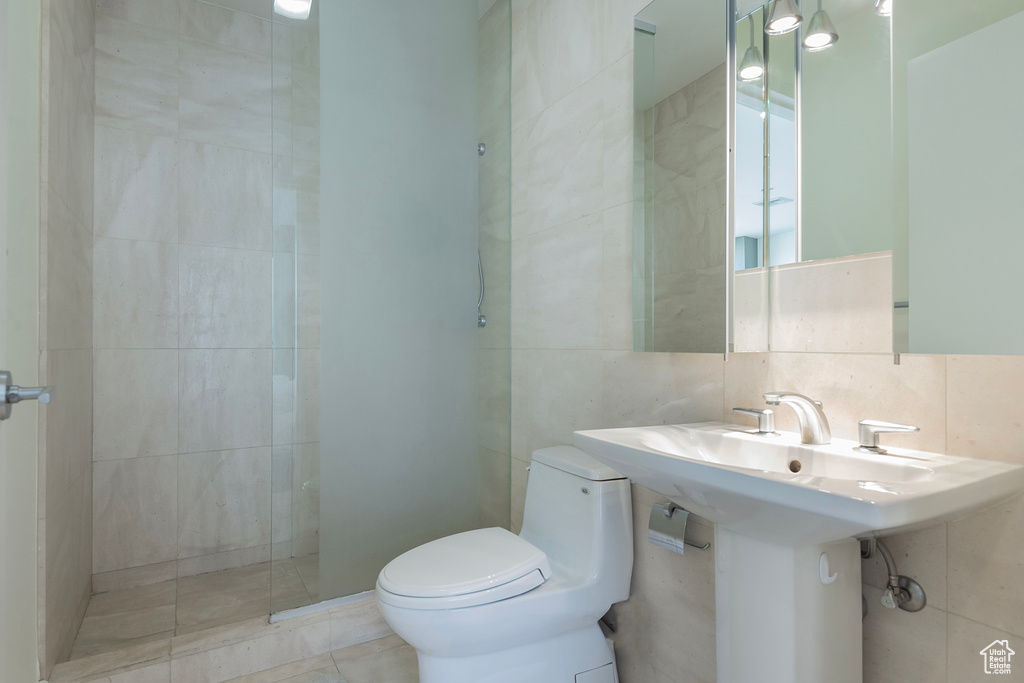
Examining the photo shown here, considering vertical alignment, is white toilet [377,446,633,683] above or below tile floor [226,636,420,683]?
above

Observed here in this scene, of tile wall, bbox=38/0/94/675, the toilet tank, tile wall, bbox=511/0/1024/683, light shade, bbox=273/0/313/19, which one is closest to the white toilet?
the toilet tank

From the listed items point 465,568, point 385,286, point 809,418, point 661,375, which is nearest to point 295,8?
point 385,286

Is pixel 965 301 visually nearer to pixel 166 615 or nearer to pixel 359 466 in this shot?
pixel 359 466

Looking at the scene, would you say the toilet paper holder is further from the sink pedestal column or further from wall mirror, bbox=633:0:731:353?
wall mirror, bbox=633:0:731:353

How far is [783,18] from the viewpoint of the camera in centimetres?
124

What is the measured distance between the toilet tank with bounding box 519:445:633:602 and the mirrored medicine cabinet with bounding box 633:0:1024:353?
407 mm

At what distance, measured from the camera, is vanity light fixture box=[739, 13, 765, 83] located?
1308 mm

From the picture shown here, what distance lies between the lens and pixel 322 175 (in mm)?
1790

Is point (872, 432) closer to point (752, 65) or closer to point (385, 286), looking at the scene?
point (752, 65)

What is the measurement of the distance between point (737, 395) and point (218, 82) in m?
2.70

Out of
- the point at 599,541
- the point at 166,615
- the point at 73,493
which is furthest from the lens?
the point at 166,615

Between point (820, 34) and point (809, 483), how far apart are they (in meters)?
0.99

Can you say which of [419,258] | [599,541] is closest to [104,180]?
[419,258]

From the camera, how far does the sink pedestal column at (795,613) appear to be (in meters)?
0.89
